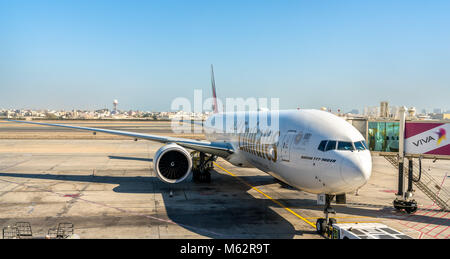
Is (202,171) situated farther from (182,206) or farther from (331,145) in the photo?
(331,145)

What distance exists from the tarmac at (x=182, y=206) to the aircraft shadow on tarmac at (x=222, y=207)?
4 cm

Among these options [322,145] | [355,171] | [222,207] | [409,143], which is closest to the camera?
[355,171]

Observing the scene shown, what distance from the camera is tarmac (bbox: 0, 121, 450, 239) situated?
41.6ft

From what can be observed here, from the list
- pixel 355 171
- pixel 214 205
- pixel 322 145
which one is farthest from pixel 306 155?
pixel 214 205

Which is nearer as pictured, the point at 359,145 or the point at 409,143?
the point at 359,145

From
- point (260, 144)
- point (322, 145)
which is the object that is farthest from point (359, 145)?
point (260, 144)

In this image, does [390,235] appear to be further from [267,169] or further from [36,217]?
[36,217]

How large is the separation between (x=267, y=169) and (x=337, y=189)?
489 cm

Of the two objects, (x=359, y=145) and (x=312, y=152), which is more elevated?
(x=359, y=145)

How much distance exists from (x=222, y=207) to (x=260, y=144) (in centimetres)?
336

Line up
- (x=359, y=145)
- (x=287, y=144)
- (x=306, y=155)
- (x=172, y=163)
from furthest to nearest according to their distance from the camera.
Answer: (x=172, y=163) < (x=287, y=144) < (x=306, y=155) < (x=359, y=145)

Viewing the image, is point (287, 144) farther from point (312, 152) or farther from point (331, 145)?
point (331, 145)

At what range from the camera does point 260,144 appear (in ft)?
52.2

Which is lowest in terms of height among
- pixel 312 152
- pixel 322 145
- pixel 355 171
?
pixel 355 171
